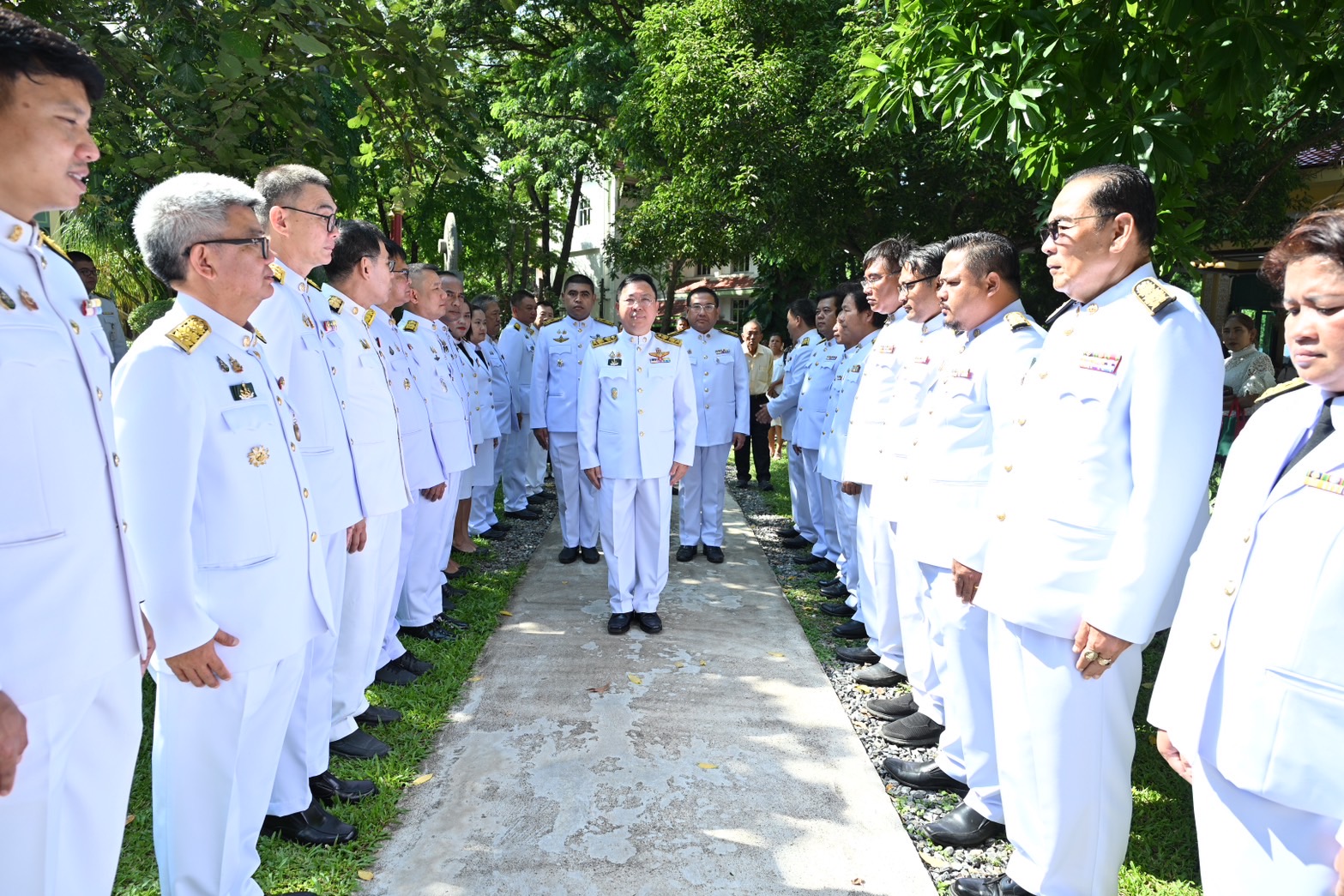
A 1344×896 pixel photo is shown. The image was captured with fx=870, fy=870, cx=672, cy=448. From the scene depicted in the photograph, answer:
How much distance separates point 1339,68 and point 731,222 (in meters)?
7.41

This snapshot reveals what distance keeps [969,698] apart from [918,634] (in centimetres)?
78

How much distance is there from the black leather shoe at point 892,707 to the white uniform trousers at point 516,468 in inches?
211

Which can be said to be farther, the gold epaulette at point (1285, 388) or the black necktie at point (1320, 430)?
the gold epaulette at point (1285, 388)

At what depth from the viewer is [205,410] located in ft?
7.18

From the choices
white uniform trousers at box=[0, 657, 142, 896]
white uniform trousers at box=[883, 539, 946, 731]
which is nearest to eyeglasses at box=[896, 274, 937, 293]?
white uniform trousers at box=[883, 539, 946, 731]

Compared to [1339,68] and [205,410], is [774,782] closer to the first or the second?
[205,410]

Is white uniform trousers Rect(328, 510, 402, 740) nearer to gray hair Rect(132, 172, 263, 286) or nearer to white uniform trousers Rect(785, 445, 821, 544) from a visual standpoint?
gray hair Rect(132, 172, 263, 286)

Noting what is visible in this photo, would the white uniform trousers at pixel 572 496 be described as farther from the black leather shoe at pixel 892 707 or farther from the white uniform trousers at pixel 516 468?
the black leather shoe at pixel 892 707

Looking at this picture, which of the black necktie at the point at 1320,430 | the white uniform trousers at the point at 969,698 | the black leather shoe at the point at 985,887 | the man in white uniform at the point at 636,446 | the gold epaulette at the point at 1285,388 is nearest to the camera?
the black necktie at the point at 1320,430

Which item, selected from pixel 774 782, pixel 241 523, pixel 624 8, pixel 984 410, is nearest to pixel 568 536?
pixel 774 782

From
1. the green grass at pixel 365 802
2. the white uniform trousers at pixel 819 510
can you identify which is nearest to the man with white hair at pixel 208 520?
the green grass at pixel 365 802

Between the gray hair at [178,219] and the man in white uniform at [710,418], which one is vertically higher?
the gray hair at [178,219]

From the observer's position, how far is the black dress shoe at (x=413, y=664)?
14.7 ft

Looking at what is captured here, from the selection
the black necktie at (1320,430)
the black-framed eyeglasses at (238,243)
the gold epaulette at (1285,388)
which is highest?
the black-framed eyeglasses at (238,243)
